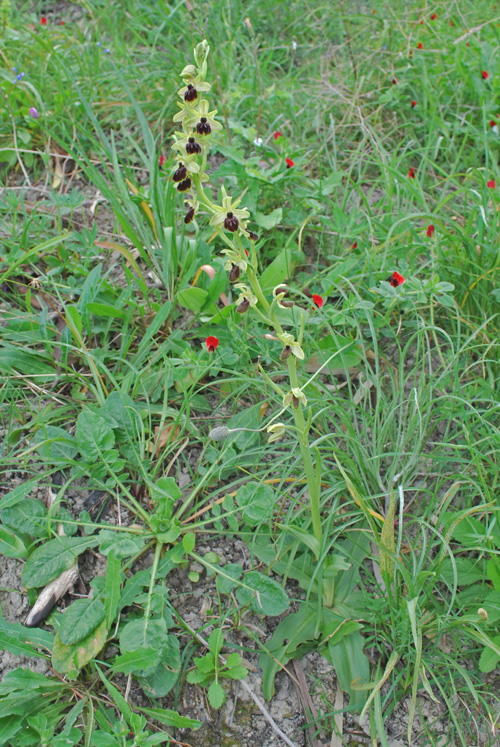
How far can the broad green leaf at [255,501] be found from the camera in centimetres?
176

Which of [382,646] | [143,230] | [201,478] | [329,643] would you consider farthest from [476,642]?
[143,230]

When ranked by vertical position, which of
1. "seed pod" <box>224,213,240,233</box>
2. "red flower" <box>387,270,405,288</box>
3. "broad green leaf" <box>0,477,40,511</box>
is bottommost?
"broad green leaf" <box>0,477,40,511</box>

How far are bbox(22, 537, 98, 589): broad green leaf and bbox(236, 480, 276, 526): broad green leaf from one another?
49 centimetres

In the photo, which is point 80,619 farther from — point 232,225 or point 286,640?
point 232,225

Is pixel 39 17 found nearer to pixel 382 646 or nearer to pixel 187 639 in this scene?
pixel 187 639

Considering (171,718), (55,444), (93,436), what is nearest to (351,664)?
(171,718)

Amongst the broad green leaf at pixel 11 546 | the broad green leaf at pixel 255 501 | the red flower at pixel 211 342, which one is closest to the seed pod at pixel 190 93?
the red flower at pixel 211 342

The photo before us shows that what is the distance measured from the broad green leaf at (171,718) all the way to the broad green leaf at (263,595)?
0.34m

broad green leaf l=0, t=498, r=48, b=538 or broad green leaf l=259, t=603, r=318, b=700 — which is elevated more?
broad green leaf l=0, t=498, r=48, b=538

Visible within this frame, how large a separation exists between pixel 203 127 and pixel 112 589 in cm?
131

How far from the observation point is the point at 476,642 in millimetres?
1637

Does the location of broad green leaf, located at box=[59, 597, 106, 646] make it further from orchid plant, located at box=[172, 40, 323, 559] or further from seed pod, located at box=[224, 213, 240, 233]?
seed pod, located at box=[224, 213, 240, 233]

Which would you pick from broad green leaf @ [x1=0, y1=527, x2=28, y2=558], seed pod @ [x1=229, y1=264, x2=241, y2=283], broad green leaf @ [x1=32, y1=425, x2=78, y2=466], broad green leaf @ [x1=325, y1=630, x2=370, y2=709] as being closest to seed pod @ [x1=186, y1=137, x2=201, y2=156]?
seed pod @ [x1=229, y1=264, x2=241, y2=283]

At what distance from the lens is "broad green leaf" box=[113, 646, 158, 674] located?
1488 millimetres
